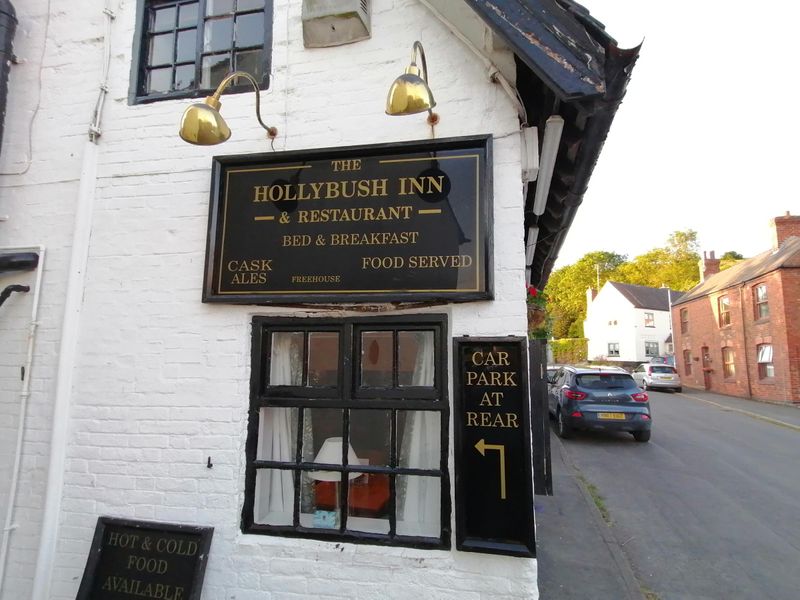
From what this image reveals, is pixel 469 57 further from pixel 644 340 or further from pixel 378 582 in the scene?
pixel 644 340

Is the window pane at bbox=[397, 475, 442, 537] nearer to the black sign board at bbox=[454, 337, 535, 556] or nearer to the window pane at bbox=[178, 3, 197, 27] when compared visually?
the black sign board at bbox=[454, 337, 535, 556]

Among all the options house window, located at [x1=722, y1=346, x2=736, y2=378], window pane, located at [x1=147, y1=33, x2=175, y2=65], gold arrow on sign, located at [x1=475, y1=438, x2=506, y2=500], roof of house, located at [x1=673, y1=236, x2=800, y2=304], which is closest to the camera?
gold arrow on sign, located at [x1=475, y1=438, x2=506, y2=500]

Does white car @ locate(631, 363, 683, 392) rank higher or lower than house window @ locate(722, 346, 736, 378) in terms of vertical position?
lower

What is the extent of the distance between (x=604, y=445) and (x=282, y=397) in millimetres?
9596

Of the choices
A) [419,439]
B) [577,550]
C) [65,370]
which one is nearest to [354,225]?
[419,439]

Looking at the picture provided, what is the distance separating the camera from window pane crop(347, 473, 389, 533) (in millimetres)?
3096

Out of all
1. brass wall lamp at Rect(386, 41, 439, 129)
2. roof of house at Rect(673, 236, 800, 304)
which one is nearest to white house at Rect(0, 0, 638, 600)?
brass wall lamp at Rect(386, 41, 439, 129)

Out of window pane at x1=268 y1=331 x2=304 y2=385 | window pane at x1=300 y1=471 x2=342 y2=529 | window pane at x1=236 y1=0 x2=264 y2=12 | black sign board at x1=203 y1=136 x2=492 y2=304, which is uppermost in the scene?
window pane at x1=236 y1=0 x2=264 y2=12

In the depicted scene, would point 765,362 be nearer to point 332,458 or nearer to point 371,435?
point 371,435

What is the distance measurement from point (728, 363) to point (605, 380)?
1849 centimetres

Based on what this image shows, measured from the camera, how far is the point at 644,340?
43031mm

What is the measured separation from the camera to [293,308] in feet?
10.6

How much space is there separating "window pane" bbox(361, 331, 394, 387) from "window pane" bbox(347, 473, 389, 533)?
24.6 inches

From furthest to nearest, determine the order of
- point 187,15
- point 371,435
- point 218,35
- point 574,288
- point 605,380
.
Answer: point 574,288, point 605,380, point 187,15, point 218,35, point 371,435
